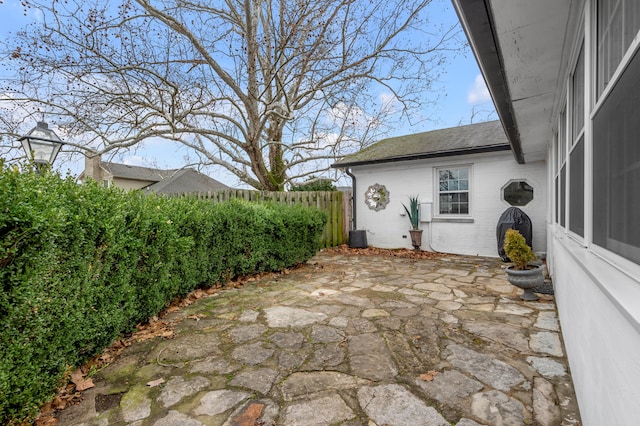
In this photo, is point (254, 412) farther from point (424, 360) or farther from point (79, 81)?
point (79, 81)

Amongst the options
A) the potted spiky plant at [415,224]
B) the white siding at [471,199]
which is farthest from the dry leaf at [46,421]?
the white siding at [471,199]

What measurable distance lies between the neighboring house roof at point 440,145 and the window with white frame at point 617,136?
6.02m

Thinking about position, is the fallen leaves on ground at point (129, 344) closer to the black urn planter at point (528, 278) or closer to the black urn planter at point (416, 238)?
the black urn planter at point (528, 278)

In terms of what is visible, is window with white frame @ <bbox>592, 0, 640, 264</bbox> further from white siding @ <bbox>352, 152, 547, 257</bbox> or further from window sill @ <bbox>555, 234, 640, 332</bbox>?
white siding @ <bbox>352, 152, 547, 257</bbox>

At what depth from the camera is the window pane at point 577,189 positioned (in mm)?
2087

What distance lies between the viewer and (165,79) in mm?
7363

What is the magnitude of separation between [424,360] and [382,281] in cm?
263

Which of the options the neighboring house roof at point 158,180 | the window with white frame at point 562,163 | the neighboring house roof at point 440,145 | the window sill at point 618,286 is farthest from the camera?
the neighboring house roof at point 158,180

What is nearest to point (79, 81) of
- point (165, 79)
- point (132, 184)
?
point (165, 79)

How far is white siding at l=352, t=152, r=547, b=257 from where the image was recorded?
22.6 feet

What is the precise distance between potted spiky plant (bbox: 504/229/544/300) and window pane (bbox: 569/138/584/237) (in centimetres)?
126

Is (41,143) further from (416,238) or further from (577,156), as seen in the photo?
(416,238)

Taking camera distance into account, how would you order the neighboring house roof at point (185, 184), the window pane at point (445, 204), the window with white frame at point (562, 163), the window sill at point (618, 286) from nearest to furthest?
the window sill at point (618, 286)
the window with white frame at point (562, 163)
the window pane at point (445, 204)
the neighboring house roof at point (185, 184)

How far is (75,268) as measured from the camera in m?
2.13
